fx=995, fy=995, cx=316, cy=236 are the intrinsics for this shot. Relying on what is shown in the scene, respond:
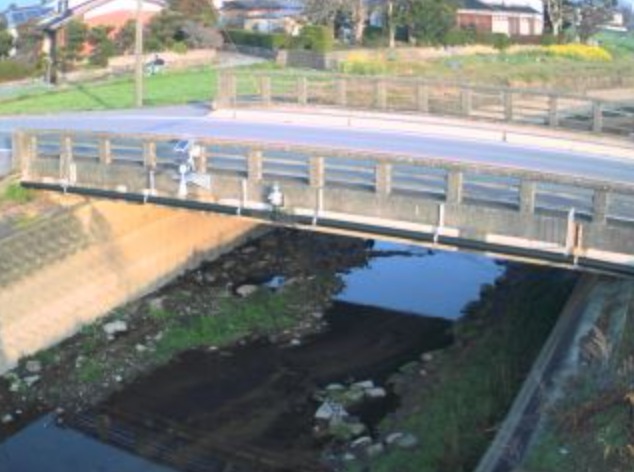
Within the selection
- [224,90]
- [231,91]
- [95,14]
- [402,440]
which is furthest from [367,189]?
[95,14]

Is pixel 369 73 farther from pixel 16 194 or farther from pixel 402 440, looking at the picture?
pixel 402 440

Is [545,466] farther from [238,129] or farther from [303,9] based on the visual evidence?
[303,9]

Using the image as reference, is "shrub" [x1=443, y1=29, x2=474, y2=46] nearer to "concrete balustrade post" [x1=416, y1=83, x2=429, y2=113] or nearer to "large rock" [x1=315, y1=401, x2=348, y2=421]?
"concrete balustrade post" [x1=416, y1=83, x2=429, y2=113]

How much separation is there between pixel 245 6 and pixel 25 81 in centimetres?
3638

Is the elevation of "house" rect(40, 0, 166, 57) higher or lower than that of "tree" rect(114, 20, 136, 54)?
higher

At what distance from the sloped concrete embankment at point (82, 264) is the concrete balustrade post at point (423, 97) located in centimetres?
828

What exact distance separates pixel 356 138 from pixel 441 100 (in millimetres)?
6488

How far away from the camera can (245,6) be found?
278 ft

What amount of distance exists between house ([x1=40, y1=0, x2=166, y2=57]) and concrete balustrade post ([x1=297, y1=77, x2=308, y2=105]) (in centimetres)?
2706

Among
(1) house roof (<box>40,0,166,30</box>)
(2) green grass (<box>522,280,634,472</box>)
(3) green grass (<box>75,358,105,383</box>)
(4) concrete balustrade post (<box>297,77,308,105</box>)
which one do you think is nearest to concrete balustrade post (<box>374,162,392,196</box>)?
(2) green grass (<box>522,280,634,472</box>)

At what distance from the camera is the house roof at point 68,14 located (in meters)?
56.8

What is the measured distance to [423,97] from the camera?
31.4m

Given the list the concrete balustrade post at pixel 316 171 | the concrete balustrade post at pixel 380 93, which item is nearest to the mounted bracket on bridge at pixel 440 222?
the concrete balustrade post at pixel 316 171

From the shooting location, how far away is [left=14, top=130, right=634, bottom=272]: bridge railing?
16.0 metres
